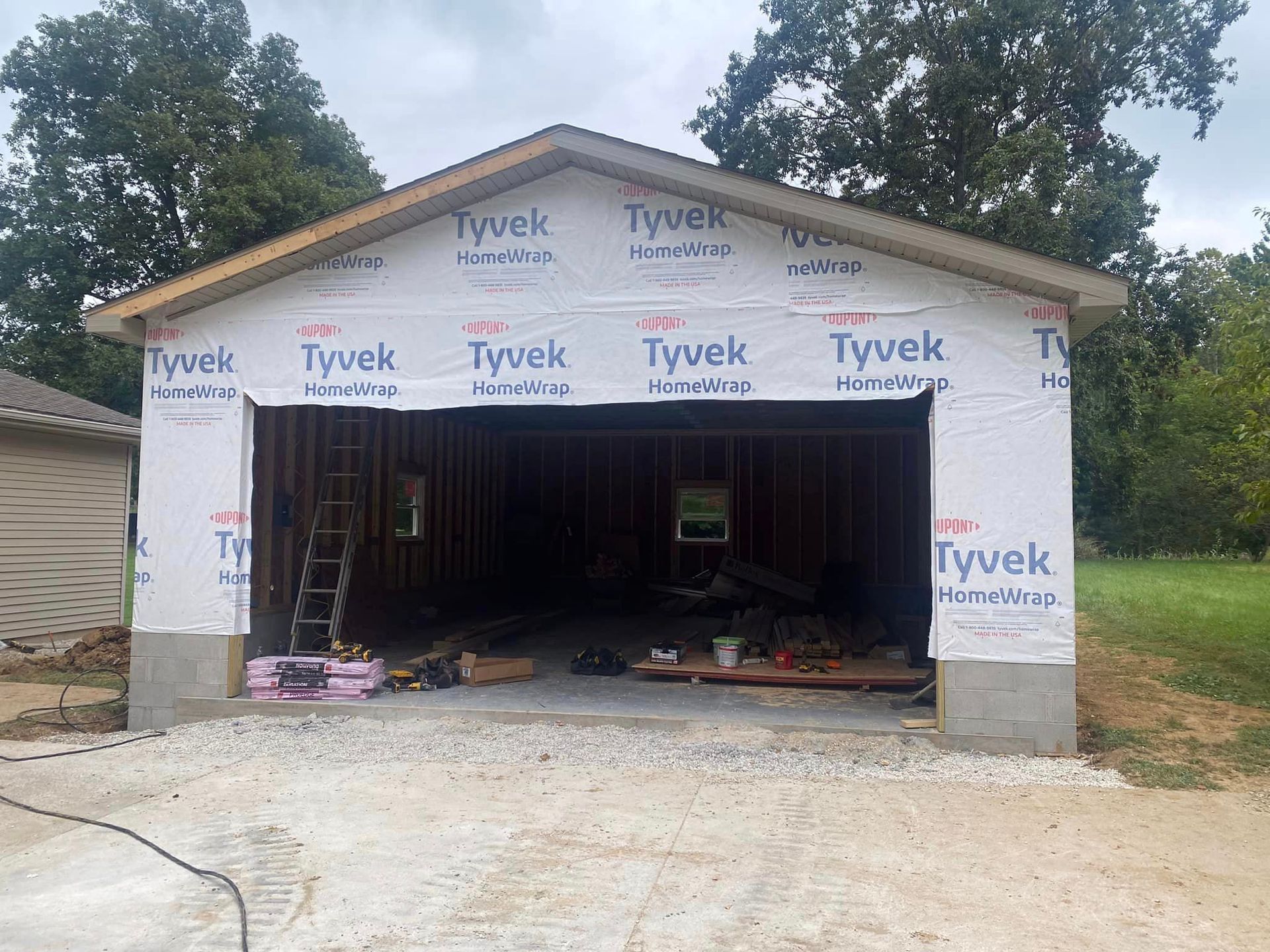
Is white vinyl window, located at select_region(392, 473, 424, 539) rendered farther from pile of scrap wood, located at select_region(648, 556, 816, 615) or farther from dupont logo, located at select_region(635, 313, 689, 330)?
dupont logo, located at select_region(635, 313, 689, 330)

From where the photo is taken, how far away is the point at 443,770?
6180 millimetres

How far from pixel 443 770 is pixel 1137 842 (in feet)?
14.3

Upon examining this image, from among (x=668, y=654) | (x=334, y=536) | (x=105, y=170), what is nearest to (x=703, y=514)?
(x=668, y=654)

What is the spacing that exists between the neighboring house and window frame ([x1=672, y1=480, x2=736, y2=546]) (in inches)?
361

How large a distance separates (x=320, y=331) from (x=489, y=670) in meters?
3.62

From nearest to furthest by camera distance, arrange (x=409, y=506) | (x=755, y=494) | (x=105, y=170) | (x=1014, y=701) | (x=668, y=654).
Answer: (x=1014, y=701) → (x=668, y=654) → (x=409, y=506) → (x=755, y=494) → (x=105, y=170)

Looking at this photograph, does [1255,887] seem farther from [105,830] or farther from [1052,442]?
[105,830]

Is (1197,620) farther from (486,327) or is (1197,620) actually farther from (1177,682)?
(486,327)

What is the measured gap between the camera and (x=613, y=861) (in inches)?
178

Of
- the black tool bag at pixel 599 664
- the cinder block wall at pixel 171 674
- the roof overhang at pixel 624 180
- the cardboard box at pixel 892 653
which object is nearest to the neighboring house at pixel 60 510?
the roof overhang at pixel 624 180

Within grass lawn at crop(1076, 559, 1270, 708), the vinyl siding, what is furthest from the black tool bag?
the vinyl siding

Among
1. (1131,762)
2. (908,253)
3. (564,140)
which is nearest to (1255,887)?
(1131,762)

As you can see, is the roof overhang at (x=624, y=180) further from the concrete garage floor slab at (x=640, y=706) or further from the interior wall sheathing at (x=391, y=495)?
the concrete garage floor slab at (x=640, y=706)

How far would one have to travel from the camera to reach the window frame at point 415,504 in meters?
12.5
